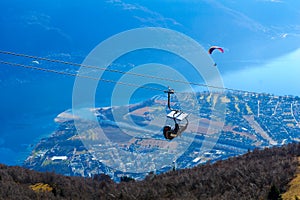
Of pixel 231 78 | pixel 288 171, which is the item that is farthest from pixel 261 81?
pixel 288 171

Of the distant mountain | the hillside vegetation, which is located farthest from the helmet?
the distant mountain

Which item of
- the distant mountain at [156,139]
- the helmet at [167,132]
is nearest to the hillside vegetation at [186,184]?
the helmet at [167,132]

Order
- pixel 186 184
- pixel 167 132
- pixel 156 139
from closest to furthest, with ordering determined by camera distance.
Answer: pixel 167 132 < pixel 186 184 < pixel 156 139

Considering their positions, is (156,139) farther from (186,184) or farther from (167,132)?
(167,132)

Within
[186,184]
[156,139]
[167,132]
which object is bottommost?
[186,184]

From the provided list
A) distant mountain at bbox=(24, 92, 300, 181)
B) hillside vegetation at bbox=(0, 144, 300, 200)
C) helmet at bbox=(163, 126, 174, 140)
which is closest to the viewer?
helmet at bbox=(163, 126, 174, 140)

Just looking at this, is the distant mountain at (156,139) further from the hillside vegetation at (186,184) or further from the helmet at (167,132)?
the helmet at (167,132)

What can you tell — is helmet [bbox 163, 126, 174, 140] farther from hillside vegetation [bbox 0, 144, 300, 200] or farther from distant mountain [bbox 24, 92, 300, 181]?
distant mountain [bbox 24, 92, 300, 181]

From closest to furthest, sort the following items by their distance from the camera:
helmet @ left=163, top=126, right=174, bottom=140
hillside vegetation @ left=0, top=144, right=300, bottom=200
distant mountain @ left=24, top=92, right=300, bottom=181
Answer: helmet @ left=163, top=126, right=174, bottom=140 < hillside vegetation @ left=0, top=144, right=300, bottom=200 < distant mountain @ left=24, top=92, right=300, bottom=181

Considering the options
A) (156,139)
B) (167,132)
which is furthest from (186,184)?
(156,139)
